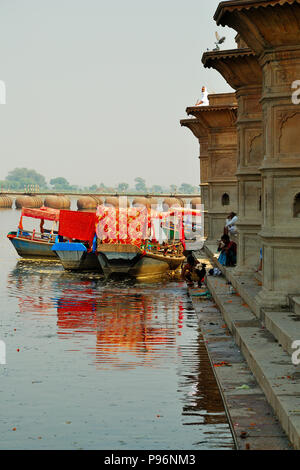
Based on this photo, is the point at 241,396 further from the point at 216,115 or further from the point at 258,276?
the point at 216,115

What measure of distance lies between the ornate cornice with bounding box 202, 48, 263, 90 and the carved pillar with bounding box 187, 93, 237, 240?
10.0 metres

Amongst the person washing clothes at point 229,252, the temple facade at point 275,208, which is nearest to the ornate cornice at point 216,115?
the person washing clothes at point 229,252

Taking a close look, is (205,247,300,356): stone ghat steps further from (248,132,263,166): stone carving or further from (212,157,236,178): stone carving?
(212,157,236,178): stone carving

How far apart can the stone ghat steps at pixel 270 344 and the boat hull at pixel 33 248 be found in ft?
73.7

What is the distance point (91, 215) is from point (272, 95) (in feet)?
72.2

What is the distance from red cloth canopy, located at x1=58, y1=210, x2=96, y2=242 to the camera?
1361 inches

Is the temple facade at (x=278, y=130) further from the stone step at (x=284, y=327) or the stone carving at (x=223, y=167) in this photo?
the stone carving at (x=223, y=167)

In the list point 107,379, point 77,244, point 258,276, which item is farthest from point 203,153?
point 107,379

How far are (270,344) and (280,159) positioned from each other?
331cm

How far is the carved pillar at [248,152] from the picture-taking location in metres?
18.5
